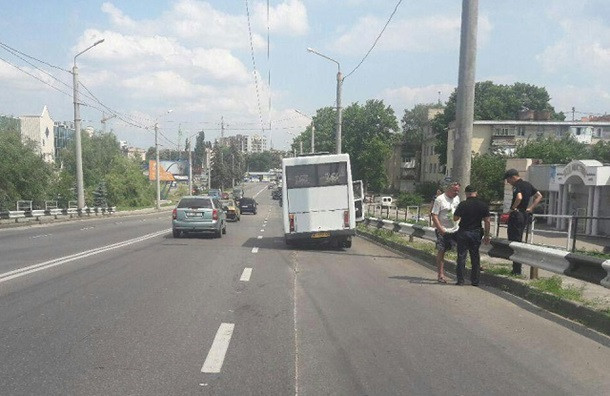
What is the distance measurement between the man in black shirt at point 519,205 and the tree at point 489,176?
4251 centimetres

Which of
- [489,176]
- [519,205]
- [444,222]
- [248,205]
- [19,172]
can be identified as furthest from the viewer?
[248,205]

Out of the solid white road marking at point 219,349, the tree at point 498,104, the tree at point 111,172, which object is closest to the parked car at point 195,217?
the solid white road marking at point 219,349

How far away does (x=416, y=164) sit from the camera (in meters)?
89.6

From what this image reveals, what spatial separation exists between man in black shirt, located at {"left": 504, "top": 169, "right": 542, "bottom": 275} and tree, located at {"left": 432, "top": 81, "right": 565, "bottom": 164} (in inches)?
2471

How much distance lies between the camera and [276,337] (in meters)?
6.29

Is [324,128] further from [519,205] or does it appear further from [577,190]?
[519,205]

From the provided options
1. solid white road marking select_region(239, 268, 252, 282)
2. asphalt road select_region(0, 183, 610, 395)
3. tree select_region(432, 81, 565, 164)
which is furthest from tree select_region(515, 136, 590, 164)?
solid white road marking select_region(239, 268, 252, 282)

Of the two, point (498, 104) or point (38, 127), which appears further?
point (38, 127)

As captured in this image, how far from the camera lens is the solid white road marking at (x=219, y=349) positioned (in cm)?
513

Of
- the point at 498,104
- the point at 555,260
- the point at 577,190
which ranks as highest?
the point at 498,104

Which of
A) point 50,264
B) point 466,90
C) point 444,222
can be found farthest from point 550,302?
point 50,264

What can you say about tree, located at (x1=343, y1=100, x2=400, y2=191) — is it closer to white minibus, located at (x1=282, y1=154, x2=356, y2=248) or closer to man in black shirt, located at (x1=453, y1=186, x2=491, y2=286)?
white minibus, located at (x1=282, y1=154, x2=356, y2=248)

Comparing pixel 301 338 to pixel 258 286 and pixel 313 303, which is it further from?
pixel 258 286

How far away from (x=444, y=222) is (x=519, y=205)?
1434mm
